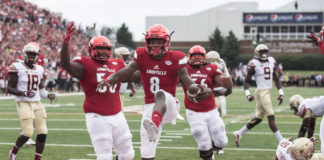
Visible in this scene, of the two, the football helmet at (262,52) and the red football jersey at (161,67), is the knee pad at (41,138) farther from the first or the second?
the football helmet at (262,52)

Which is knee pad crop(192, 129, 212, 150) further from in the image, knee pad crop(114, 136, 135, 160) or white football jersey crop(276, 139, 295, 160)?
white football jersey crop(276, 139, 295, 160)

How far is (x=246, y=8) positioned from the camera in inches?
2657

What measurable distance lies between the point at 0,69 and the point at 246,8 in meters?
47.4

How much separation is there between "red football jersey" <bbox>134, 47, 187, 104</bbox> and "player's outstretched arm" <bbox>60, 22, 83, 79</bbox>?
2.26ft

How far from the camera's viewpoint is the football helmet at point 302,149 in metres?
5.00

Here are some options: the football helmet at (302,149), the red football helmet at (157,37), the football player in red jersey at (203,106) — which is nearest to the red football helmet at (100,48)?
the red football helmet at (157,37)

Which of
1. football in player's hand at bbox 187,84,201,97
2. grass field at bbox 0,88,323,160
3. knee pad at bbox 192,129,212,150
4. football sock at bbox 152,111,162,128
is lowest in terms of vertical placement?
grass field at bbox 0,88,323,160

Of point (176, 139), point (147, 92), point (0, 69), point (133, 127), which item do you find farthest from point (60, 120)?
point (0, 69)

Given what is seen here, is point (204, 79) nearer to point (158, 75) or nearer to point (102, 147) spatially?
point (158, 75)

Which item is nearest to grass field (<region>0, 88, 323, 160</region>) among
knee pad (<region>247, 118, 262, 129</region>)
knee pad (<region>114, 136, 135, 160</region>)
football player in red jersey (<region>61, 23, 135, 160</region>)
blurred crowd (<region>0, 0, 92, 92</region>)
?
knee pad (<region>247, 118, 262, 129</region>)

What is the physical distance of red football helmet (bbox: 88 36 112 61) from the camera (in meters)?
5.61

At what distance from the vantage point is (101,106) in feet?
18.3

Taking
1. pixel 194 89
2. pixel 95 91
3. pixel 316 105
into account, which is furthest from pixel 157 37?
pixel 316 105

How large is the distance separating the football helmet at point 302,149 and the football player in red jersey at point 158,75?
42.8 inches
